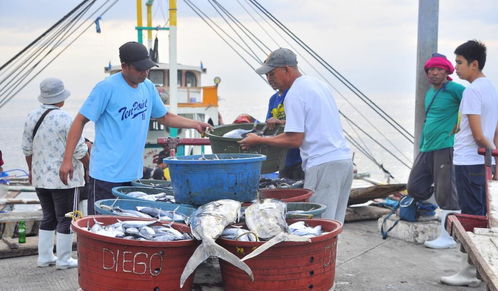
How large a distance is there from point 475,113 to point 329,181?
5.10 feet

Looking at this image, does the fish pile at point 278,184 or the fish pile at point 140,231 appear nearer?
the fish pile at point 140,231

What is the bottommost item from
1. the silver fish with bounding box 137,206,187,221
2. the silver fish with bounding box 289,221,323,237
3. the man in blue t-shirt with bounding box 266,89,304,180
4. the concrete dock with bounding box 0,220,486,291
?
the concrete dock with bounding box 0,220,486,291

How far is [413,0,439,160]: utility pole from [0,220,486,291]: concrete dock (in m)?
1.73

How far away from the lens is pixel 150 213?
362cm

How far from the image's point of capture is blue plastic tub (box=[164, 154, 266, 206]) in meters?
3.68

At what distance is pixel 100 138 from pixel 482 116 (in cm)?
329

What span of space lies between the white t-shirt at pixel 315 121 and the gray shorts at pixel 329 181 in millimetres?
48

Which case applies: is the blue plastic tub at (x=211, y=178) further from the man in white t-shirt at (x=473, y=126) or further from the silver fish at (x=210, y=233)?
the man in white t-shirt at (x=473, y=126)

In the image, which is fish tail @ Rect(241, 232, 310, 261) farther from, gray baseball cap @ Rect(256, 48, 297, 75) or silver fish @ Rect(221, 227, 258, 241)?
gray baseball cap @ Rect(256, 48, 297, 75)

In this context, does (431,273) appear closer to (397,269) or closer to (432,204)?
(397,269)

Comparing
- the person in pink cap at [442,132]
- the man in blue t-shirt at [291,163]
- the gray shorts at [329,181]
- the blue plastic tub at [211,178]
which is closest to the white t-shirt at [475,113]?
the person in pink cap at [442,132]

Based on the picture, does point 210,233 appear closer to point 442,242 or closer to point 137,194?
point 137,194

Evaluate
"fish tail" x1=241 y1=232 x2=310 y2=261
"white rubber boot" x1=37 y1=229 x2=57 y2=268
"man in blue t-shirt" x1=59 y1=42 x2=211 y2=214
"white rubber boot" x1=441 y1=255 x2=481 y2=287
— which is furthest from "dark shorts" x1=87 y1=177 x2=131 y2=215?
"white rubber boot" x1=441 y1=255 x2=481 y2=287

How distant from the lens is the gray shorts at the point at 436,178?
5.97m
